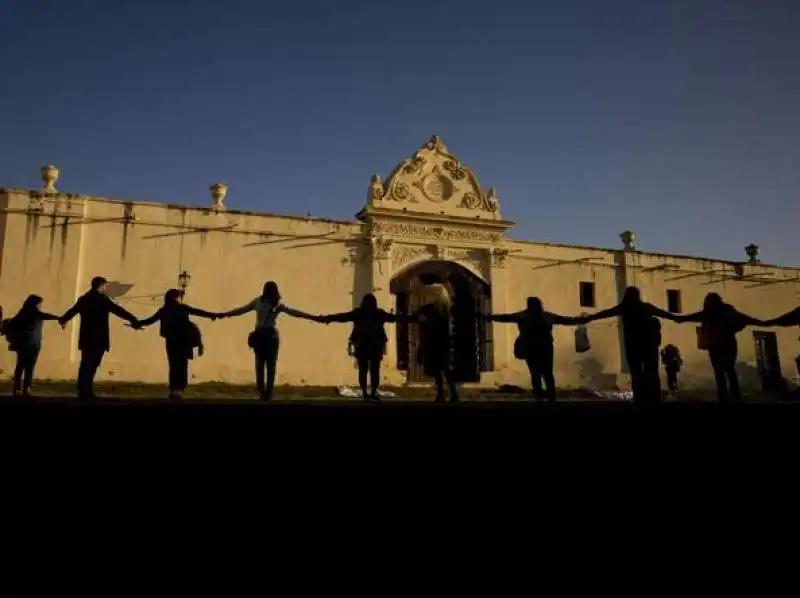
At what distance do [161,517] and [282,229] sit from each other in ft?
59.3

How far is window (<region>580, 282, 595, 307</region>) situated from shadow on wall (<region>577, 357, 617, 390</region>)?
87.0 inches

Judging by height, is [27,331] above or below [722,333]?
above

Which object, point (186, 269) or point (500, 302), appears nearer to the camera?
point (186, 269)

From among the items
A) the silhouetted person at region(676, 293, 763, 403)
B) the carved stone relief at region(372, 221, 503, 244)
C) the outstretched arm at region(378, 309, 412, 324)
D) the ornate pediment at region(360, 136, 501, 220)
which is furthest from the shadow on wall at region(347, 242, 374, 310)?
the silhouetted person at region(676, 293, 763, 403)

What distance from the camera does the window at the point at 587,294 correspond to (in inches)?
938

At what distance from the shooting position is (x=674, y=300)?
2525 centimetres

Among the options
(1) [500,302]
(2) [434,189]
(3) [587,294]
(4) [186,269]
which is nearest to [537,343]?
(1) [500,302]

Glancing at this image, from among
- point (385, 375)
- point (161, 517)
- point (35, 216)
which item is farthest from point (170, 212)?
point (161, 517)

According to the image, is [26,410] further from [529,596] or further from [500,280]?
[500,280]

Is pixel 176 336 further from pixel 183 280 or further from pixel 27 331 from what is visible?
pixel 183 280

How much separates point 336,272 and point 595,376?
1072 centimetres

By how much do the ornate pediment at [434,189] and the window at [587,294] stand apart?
184 inches

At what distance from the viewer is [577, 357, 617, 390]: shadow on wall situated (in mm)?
22766

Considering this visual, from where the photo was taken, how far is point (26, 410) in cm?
361
